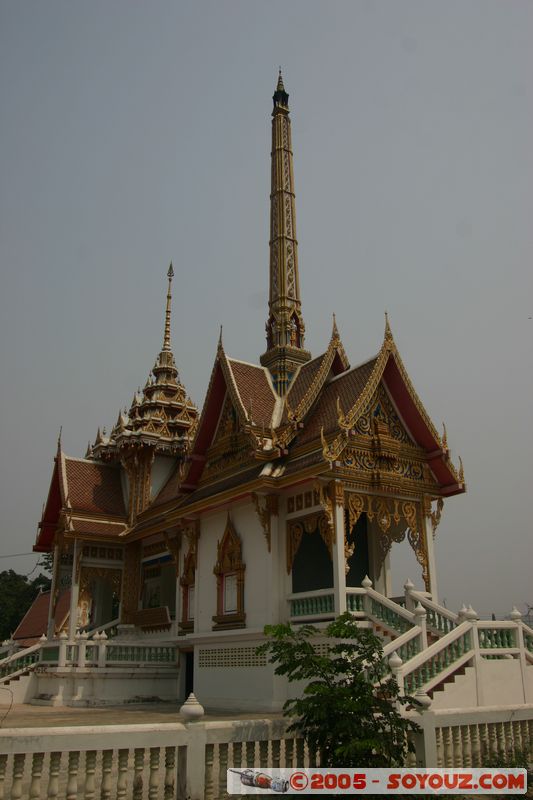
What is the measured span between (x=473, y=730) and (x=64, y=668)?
458 inches

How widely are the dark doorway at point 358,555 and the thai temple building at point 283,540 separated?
0.09ft

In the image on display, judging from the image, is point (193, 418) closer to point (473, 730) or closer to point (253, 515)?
point (253, 515)

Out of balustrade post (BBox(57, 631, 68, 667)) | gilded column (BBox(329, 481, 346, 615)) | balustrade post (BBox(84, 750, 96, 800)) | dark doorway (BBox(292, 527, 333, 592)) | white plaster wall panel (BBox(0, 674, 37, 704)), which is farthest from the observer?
white plaster wall panel (BBox(0, 674, 37, 704))

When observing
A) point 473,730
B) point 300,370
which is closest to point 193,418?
point 300,370

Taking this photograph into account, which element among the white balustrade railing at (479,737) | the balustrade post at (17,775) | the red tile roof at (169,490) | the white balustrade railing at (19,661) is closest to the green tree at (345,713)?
the white balustrade railing at (479,737)

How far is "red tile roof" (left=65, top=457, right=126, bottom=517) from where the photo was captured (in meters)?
21.9

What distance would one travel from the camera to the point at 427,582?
13.8 metres

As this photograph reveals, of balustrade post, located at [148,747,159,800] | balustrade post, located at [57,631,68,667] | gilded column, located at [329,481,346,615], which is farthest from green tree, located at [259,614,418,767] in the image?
balustrade post, located at [57,631,68,667]

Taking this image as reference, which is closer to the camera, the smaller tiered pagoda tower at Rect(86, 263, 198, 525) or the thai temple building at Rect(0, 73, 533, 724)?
the thai temple building at Rect(0, 73, 533, 724)

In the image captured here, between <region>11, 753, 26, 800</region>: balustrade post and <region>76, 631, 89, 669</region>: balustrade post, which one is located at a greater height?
<region>76, 631, 89, 669</region>: balustrade post

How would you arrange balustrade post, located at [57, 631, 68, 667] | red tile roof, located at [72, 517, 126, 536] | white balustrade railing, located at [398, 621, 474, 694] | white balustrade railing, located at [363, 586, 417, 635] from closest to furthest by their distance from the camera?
white balustrade railing, located at [398, 621, 474, 694]
white balustrade railing, located at [363, 586, 417, 635]
balustrade post, located at [57, 631, 68, 667]
red tile roof, located at [72, 517, 126, 536]

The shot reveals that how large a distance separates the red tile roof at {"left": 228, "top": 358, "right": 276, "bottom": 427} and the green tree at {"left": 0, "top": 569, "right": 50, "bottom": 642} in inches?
1365

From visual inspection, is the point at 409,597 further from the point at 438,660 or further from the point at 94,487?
the point at 94,487

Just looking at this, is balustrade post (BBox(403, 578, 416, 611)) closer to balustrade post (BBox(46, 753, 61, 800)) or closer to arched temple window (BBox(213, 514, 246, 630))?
arched temple window (BBox(213, 514, 246, 630))
